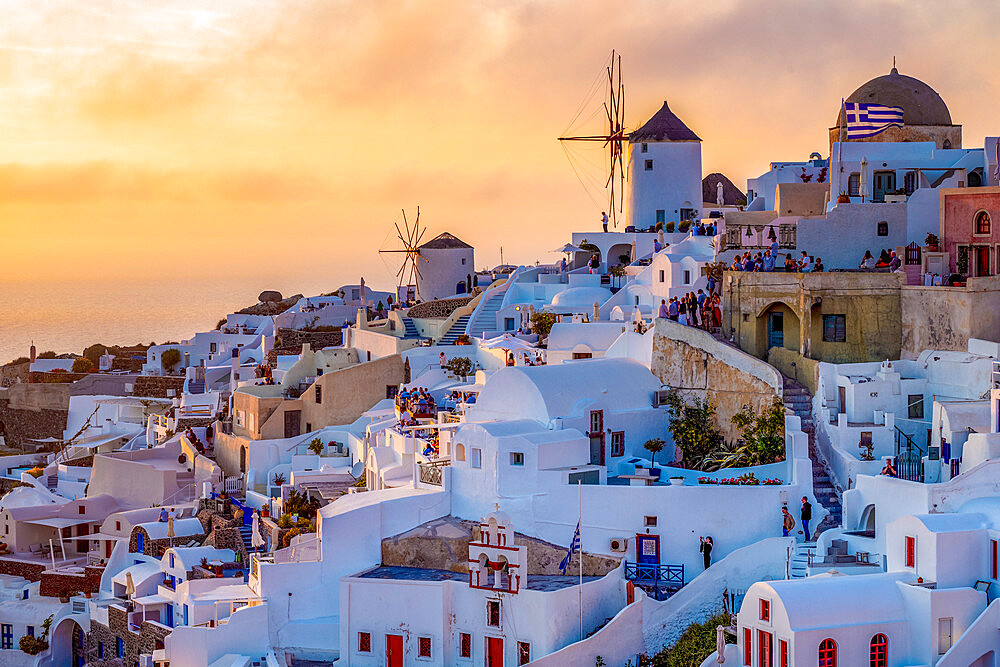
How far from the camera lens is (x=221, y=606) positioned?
3145 centimetres

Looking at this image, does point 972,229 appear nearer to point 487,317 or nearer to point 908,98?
point 908,98

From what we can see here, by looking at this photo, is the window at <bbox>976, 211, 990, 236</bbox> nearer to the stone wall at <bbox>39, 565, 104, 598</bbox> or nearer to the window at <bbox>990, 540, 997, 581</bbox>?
the window at <bbox>990, 540, 997, 581</bbox>

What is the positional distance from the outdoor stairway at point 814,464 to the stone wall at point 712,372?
0.50m

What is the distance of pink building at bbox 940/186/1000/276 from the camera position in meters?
33.7

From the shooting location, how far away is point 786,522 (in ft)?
94.9

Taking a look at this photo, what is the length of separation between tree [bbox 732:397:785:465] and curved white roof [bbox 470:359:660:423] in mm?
2265

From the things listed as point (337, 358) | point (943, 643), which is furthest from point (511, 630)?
point (337, 358)

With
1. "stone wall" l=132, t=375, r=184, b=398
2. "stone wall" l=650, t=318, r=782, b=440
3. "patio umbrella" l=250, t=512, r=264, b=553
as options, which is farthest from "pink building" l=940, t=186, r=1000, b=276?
"stone wall" l=132, t=375, r=184, b=398

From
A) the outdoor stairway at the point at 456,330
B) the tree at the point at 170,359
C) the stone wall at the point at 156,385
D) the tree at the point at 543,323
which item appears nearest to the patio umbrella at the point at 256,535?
the tree at the point at 543,323

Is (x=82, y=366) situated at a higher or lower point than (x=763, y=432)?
higher

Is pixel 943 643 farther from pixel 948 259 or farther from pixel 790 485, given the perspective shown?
pixel 948 259

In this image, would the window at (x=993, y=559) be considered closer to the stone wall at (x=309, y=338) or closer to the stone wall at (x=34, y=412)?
the stone wall at (x=309, y=338)

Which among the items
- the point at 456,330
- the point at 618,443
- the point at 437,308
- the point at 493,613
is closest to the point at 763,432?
the point at 618,443

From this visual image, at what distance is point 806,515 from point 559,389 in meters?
5.94
